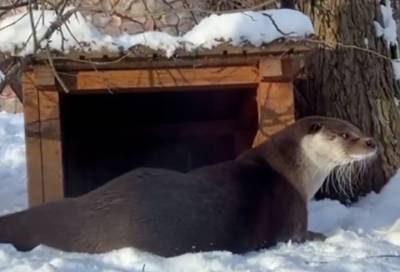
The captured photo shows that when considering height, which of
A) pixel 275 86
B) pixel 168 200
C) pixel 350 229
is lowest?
pixel 350 229

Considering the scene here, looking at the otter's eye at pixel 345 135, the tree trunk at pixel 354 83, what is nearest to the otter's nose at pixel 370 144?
the otter's eye at pixel 345 135

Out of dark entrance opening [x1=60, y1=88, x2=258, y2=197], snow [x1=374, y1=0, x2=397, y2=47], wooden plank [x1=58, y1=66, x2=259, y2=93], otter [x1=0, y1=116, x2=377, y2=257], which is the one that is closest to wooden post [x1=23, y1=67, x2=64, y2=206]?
wooden plank [x1=58, y1=66, x2=259, y2=93]

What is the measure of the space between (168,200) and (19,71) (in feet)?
4.48

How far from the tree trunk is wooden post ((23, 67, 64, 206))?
1.70m

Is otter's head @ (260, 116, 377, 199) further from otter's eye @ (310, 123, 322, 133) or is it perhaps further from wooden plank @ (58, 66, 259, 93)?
wooden plank @ (58, 66, 259, 93)

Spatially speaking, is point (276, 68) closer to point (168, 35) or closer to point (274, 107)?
point (274, 107)

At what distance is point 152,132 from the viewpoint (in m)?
7.30

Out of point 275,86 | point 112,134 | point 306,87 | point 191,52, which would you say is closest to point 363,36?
point 306,87

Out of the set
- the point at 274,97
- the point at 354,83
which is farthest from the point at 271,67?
the point at 354,83

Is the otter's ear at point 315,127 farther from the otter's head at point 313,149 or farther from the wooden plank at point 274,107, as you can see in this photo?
the wooden plank at point 274,107

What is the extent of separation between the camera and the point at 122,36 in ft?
18.2

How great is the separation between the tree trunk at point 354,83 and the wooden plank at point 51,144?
1.69 metres

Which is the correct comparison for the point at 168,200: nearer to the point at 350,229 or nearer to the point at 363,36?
the point at 350,229

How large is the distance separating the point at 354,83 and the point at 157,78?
1438mm
